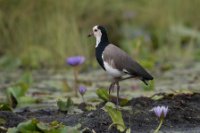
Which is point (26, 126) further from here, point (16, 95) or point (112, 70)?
point (16, 95)

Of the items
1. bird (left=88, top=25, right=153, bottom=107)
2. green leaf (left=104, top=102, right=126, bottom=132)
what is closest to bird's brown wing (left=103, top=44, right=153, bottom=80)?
bird (left=88, top=25, right=153, bottom=107)

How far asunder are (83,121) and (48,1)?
520 centimetres

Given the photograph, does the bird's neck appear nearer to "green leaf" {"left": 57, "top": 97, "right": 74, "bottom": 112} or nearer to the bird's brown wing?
the bird's brown wing

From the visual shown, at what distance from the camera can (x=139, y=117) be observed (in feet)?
14.7

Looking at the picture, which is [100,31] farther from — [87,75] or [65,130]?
[87,75]

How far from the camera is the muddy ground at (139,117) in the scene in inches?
167

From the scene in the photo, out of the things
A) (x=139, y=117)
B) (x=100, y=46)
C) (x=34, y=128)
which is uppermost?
(x=100, y=46)

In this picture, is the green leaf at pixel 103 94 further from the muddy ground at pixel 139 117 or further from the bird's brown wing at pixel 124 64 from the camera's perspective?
the bird's brown wing at pixel 124 64

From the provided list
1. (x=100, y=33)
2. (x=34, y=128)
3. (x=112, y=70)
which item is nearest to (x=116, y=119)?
(x=34, y=128)

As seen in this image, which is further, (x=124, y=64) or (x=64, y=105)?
(x=64, y=105)

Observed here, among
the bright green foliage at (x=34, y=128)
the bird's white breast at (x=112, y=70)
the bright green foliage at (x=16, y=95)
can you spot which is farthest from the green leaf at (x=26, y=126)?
the bright green foliage at (x=16, y=95)

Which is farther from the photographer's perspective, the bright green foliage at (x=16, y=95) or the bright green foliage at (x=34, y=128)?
the bright green foliage at (x=16, y=95)

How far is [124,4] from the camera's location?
438 inches

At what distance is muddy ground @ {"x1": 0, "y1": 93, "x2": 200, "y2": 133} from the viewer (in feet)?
13.9
